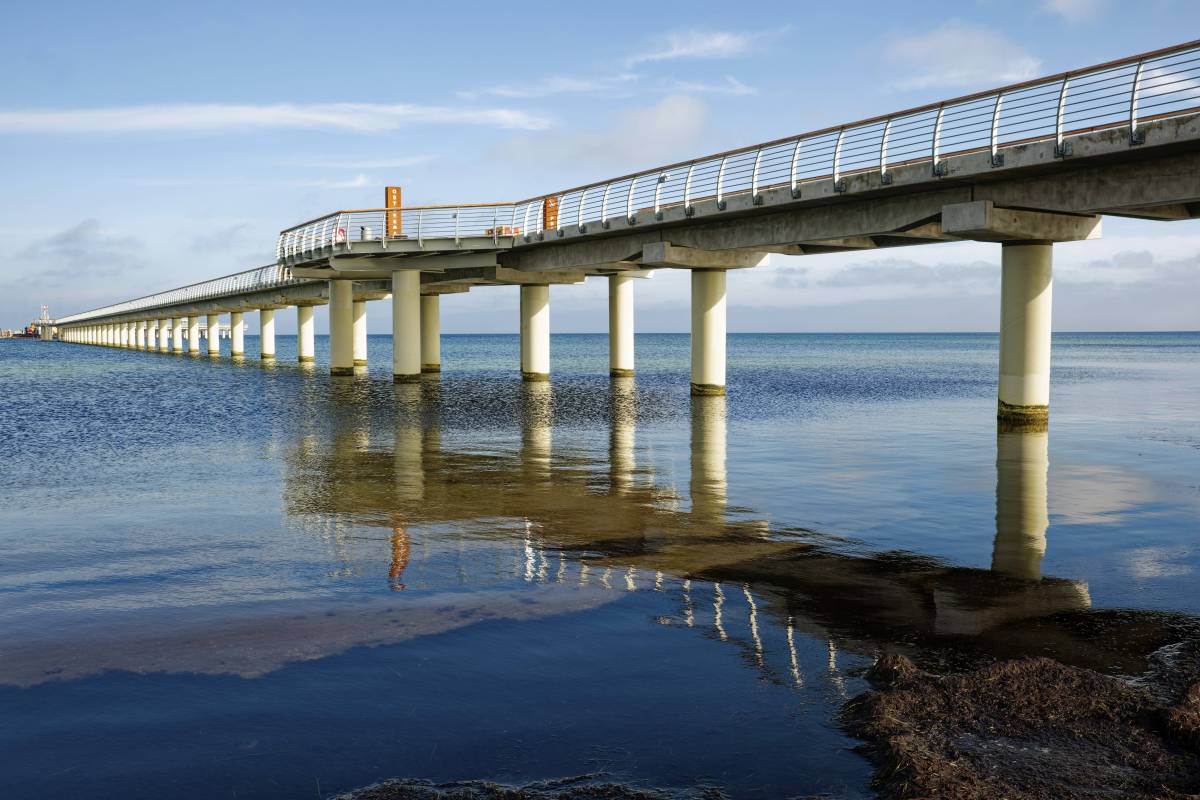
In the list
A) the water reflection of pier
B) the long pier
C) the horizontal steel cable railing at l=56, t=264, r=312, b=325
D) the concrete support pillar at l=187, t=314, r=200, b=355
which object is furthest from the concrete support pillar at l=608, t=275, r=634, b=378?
the concrete support pillar at l=187, t=314, r=200, b=355

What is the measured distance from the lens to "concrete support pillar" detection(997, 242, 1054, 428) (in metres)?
26.3

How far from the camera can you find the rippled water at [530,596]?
6.12 metres

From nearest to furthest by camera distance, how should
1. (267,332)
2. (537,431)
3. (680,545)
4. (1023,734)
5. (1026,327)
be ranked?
(1023,734) → (680,545) → (537,431) → (1026,327) → (267,332)

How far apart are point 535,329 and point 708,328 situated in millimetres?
15505

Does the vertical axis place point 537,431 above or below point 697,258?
below

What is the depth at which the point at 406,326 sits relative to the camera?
48969 mm

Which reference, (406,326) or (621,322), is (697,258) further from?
(406,326)

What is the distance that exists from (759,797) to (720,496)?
33.2 feet

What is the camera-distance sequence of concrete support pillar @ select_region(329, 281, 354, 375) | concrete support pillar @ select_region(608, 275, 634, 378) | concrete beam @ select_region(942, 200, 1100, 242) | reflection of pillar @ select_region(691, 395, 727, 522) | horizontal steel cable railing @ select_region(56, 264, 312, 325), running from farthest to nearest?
horizontal steel cable railing @ select_region(56, 264, 312, 325)
concrete support pillar @ select_region(329, 281, 354, 375)
concrete support pillar @ select_region(608, 275, 634, 378)
concrete beam @ select_region(942, 200, 1100, 242)
reflection of pillar @ select_region(691, 395, 727, 522)

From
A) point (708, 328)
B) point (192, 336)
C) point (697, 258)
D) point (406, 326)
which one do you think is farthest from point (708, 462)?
point (192, 336)

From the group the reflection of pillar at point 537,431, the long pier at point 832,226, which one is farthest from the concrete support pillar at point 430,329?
the reflection of pillar at point 537,431

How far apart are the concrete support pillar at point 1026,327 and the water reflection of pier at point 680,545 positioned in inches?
282

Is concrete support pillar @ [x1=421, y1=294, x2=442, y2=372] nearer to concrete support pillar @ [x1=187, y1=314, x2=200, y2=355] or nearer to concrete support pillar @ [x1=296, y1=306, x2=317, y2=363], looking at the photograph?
concrete support pillar @ [x1=296, y1=306, x2=317, y2=363]

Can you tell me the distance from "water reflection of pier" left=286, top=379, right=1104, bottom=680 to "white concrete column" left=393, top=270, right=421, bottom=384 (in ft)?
92.5
